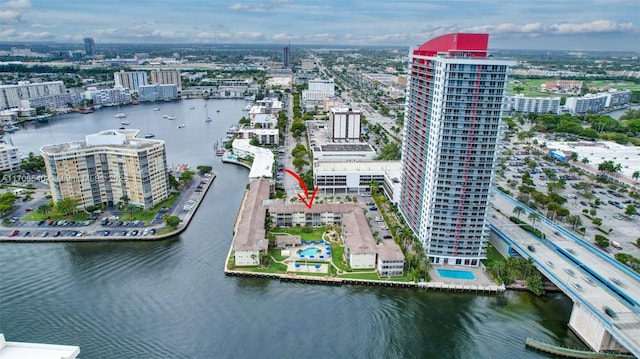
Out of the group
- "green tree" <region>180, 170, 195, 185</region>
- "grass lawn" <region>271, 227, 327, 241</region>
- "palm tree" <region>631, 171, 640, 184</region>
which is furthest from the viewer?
"palm tree" <region>631, 171, 640, 184</region>

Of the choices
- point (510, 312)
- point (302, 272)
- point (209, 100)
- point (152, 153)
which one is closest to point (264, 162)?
point (152, 153)

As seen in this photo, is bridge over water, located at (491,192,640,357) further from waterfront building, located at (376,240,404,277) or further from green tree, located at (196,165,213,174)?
green tree, located at (196,165,213,174)

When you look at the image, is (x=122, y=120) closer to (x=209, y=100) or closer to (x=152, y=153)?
(x=209, y=100)

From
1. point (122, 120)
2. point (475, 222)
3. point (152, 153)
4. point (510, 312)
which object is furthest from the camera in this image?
point (122, 120)

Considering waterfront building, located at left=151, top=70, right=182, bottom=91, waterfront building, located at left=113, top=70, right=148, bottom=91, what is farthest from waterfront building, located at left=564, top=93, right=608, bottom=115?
waterfront building, located at left=113, top=70, right=148, bottom=91

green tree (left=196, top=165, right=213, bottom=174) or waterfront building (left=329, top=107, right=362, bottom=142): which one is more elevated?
waterfront building (left=329, top=107, right=362, bottom=142)

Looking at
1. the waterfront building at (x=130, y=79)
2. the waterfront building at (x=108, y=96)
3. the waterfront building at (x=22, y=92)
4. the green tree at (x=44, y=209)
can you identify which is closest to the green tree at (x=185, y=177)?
the green tree at (x=44, y=209)
